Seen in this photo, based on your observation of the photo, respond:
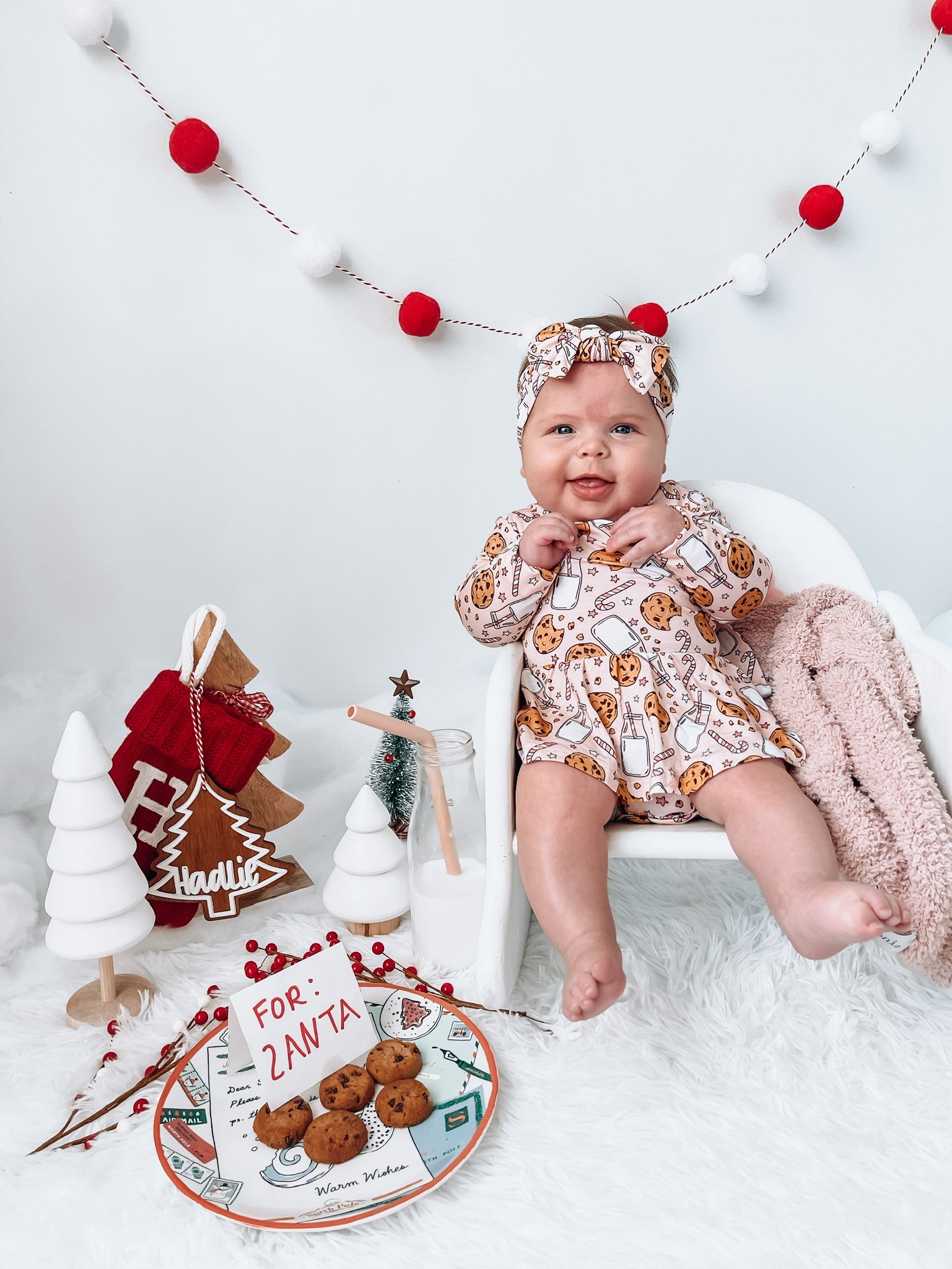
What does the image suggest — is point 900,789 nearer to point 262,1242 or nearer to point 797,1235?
point 797,1235

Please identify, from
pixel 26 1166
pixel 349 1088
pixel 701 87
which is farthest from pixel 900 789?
pixel 701 87

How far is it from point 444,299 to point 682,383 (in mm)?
380

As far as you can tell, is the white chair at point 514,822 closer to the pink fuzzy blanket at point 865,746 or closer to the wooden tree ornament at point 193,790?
the pink fuzzy blanket at point 865,746

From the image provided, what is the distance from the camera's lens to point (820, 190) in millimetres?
1422

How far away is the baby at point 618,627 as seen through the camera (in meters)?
0.96

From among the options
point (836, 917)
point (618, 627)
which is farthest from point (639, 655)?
point (836, 917)

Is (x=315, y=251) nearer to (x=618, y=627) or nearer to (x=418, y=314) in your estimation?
(x=418, y=314)

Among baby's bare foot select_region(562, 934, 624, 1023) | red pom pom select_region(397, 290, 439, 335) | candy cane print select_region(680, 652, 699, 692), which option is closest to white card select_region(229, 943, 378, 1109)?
baby's bare foot select_region(562, 934, 624, 1023)

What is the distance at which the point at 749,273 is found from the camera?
4.75ft

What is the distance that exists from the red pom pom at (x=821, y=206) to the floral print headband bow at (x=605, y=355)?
47 cm

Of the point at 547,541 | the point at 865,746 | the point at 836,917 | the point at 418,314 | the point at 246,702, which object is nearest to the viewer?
the point at 836,917

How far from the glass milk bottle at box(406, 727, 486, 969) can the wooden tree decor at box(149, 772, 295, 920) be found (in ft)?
0.63

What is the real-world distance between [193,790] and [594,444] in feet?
1.92

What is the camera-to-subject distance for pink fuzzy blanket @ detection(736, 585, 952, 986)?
915 millimetres
